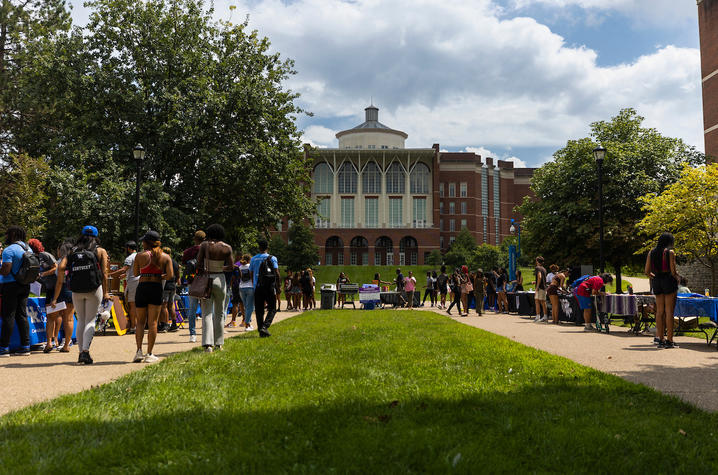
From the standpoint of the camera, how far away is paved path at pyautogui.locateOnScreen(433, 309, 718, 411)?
5926mm

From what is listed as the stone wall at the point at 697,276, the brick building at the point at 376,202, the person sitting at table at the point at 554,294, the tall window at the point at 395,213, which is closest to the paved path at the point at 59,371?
the person sitting at table at the point at 554,294

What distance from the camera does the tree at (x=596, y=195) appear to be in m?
32.5

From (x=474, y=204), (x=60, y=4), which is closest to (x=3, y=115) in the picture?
(x=60, y=4)

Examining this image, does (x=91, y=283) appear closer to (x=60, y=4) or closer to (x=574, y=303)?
(x=574, y=303)

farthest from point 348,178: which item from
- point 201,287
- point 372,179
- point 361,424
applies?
point 361,424

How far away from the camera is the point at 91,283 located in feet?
25.9

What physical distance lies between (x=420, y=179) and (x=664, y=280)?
82.5 meters

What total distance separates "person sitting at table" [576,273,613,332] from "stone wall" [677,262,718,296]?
3050 centimetres

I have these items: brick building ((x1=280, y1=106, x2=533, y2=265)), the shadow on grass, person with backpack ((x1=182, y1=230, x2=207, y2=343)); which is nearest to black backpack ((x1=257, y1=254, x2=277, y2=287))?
person with backpack ((x1=182, y1=230, x2=207, y2=343))

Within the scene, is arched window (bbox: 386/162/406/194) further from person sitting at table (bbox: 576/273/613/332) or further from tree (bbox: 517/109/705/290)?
person sitting at table (bbox: 576/273/613/332)

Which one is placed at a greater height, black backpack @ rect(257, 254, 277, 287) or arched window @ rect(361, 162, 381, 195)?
arched window @ rect(361, 162, 381, 195)

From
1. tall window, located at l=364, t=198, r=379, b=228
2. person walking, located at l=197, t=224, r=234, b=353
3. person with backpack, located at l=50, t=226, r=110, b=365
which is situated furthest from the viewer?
tall window, located at l=364, t=198, r=379, b=228

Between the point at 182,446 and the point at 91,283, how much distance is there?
17.2 ft

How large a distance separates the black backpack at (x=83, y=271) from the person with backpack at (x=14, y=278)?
1138 mm
